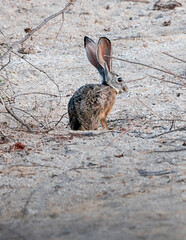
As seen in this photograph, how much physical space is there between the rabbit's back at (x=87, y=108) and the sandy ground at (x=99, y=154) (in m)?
0.24

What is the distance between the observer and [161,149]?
4.76 m

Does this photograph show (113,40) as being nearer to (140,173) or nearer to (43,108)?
(43,108)

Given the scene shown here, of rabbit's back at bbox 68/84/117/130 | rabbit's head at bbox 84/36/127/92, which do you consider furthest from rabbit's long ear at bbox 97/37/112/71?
rabbit's back at bbox 68/84/117/130

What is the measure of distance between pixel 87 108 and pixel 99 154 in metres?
1.17

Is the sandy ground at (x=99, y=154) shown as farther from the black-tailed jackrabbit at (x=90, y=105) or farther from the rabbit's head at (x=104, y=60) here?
the rabbit's head at (x=104, y=60)

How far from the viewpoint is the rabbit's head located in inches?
253

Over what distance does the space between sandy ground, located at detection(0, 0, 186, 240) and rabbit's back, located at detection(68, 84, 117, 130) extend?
24 centimetres

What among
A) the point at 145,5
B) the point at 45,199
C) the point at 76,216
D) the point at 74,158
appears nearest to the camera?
the point at 76,216

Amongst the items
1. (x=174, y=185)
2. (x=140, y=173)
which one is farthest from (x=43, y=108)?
(x=174, y=185)

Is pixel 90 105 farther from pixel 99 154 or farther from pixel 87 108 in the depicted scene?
pixel 99 154

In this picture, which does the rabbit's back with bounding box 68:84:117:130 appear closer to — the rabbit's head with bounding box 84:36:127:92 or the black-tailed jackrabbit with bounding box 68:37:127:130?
→ the black-tailed jackrabbit with bounding box 68:37:127:130

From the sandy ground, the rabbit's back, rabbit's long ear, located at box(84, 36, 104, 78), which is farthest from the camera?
rabbit's long ear, located at box(84, 36, 104, 78)

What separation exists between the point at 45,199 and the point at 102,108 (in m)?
2.38

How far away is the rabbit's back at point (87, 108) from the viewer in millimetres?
5777
